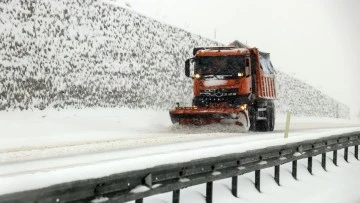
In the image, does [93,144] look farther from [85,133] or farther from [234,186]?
[234,186]

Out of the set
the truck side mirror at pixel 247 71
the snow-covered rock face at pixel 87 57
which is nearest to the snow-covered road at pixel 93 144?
the snow-covered rock face at pixel 87 57

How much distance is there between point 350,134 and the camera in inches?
585

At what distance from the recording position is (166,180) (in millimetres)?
6457

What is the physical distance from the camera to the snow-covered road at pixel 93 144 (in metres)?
5.21

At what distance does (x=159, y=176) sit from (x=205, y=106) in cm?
1423

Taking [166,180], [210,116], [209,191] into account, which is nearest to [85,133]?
[210,116]

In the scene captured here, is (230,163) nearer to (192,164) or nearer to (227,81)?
(192,164)

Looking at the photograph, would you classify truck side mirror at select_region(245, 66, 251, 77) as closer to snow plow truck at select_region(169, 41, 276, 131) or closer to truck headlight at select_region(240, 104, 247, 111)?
snow plow truck at select_region(169, 41, 276, 131)

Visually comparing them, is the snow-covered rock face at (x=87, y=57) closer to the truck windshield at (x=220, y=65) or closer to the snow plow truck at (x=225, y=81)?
the snow plow truck at (x=225, y=81)

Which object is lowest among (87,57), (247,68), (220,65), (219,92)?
(219,92)

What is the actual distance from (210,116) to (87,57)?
30.4ft

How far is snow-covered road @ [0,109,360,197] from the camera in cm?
521

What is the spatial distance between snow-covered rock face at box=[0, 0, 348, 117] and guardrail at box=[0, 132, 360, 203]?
12.9m

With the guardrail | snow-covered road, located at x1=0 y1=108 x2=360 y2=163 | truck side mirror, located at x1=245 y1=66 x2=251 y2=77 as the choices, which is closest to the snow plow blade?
snow-covered road, located at x1=0 y1=108 x2=360 y2=163
